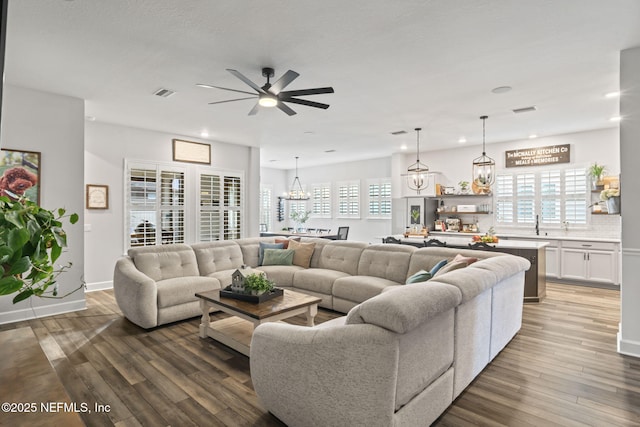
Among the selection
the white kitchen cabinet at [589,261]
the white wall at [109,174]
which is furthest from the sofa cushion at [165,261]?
the white kitchen cabinet at [589,261]

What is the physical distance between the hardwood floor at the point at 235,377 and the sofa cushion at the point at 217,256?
901 mm

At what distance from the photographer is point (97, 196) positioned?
19.6ft

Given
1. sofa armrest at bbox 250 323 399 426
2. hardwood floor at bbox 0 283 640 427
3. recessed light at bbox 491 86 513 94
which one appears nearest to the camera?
sofa armrest at bbox 250 323 399 426

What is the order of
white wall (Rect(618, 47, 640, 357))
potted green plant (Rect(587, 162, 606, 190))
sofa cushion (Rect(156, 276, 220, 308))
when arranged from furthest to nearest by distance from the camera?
potted green plant (Rect(587, 162, 606, 190)) < sofa cushion (Rect(156, 276, 220, 308)) < white wall (Rect(618, 47, 640, 357))

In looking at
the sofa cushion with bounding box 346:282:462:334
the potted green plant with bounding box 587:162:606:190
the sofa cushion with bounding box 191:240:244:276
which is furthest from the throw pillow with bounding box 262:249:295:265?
the potted green plant with bounding box 587:162:606:190

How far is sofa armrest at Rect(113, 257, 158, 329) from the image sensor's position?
3.90m

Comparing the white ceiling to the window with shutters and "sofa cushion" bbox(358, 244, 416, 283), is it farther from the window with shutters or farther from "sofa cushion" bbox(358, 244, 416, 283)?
"sofa cushion" bbox(358, 244, 416, 283)

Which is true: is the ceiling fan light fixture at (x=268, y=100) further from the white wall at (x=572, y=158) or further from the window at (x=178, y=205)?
the white wall at (x=572, y=158)

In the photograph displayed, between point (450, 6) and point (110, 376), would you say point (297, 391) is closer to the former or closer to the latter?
point (110, 376)

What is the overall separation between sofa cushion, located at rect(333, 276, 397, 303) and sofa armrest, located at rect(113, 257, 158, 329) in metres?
2.11

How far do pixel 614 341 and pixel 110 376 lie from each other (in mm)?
4766

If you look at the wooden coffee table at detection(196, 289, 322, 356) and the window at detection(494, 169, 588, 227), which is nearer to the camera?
the wooden coffee table at detection(196, 289, 322, 356)

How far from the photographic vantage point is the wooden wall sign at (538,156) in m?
6.89

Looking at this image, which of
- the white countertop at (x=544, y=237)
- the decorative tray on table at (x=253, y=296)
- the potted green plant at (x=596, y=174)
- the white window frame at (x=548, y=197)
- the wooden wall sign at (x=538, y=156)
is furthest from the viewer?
the wooden wall sign at (x=538, y=156)
